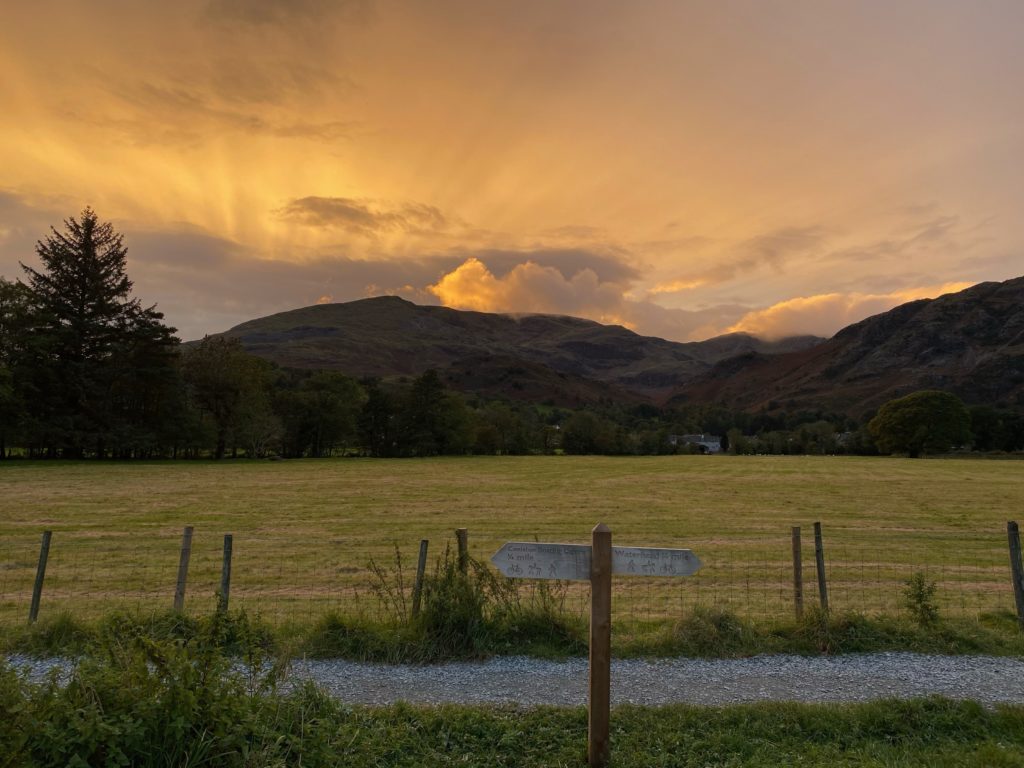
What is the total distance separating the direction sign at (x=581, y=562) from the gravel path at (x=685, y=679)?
7.00 ft

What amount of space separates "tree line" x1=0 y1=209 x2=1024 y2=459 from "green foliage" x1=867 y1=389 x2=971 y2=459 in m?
0.18

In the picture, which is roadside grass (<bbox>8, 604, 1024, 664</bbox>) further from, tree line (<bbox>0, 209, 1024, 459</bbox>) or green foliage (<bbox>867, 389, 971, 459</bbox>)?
green foliage (<bbox>867, 389, 971, 459</bbox>)

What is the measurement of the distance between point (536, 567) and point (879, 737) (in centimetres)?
381

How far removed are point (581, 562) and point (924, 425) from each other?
113703 millimetres

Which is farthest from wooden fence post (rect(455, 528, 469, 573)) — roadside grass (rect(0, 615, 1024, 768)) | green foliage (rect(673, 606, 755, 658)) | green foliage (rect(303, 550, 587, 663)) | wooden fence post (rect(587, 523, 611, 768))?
wooden fence post (rect(587, 523, 611, 768))

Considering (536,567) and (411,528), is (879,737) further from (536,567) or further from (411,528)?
(411,528)

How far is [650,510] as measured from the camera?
105ft

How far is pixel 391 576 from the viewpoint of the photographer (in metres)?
14.9

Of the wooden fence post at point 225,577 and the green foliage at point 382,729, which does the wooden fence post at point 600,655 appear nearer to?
the green foliage at point 382,729

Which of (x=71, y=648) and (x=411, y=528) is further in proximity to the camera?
(x=411, y=528)

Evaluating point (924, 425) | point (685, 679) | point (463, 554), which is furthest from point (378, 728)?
point (924, 425)

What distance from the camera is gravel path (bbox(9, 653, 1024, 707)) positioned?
689cm

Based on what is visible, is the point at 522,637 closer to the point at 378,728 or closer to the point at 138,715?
the point at 378,728

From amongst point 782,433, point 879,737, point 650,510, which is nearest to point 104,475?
point 650,510
